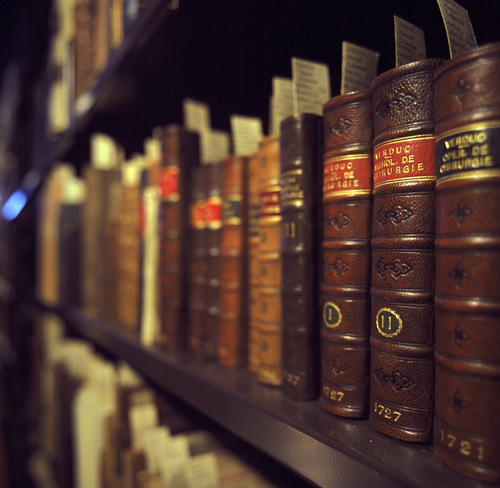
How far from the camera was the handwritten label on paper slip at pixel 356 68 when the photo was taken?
46cm

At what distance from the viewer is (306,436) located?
0.39 meters

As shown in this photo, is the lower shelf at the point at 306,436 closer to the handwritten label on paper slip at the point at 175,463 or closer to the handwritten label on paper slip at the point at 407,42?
the handwritten label on paper slip at the point at 175,463

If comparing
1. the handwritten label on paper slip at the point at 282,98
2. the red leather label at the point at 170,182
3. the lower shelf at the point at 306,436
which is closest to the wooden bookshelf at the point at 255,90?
the lower shelf at the point at 306,436

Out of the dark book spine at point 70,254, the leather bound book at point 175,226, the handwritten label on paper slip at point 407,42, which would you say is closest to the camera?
the handwritten label on paper slip at point 407,42

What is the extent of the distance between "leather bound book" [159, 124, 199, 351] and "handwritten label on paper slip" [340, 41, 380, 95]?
36cm

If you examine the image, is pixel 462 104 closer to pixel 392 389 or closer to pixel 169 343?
pixel 392 389

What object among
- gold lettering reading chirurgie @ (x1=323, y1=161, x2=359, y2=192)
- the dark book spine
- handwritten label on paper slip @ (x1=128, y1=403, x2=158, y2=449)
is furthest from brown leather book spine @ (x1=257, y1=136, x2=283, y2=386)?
the dark book spine

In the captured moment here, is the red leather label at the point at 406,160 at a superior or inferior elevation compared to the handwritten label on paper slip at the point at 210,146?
inferior

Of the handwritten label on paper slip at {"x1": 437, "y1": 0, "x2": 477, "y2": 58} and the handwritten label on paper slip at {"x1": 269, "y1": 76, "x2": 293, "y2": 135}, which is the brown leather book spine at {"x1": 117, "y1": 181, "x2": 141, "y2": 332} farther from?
the handwritten label on paper slip at {"x1": 437, "y1": 0, "x2": 477, "y2": 58}

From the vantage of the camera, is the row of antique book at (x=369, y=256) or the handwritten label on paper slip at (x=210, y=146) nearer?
the row of antique book at (x=369, y=256)

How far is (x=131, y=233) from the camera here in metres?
0.96

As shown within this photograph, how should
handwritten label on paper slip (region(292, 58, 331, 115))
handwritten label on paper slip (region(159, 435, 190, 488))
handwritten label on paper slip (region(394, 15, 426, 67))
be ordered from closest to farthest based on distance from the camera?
1. handwritten label on paper slip (region(394, 15, 426, 67))
2. handwritten label on paper slip (region(292, 58, 331, 115))
3. handwritten label on paper slip (region(159, 435, 190, 488))

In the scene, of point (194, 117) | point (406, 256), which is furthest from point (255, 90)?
point (406, 256)

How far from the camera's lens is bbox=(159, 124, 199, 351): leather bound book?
74 cm
